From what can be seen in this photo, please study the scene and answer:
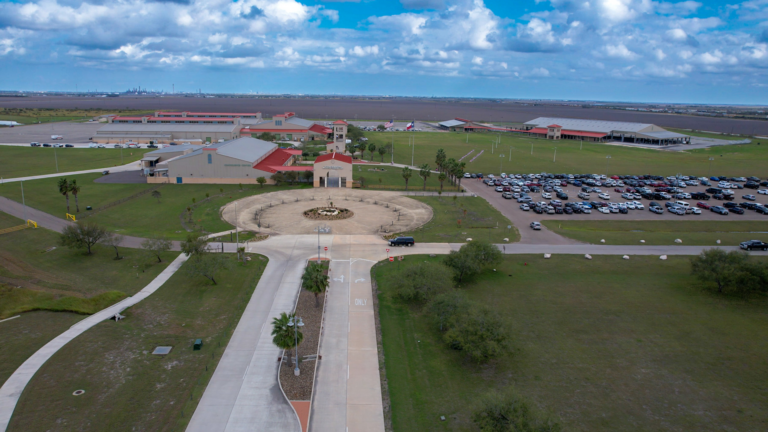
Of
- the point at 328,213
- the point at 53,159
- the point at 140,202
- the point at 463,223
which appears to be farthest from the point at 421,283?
the point at 53,159

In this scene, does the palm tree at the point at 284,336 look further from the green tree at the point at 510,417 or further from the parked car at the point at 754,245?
the parked car at the point at 754,245

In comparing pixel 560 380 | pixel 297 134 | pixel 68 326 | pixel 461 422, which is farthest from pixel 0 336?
pixel 297 134

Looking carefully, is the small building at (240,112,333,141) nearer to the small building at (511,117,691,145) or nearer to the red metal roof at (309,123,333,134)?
the red metal roof at (309,123,333,134)

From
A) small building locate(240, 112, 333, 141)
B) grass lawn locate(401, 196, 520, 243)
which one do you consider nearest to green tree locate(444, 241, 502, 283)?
grass lawn locate(401, 196, 520, 243)

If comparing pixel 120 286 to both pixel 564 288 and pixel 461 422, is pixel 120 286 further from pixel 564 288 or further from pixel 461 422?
pixel 564 288

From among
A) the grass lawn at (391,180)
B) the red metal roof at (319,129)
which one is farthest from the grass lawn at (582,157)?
the red metal roof at (319,129)
